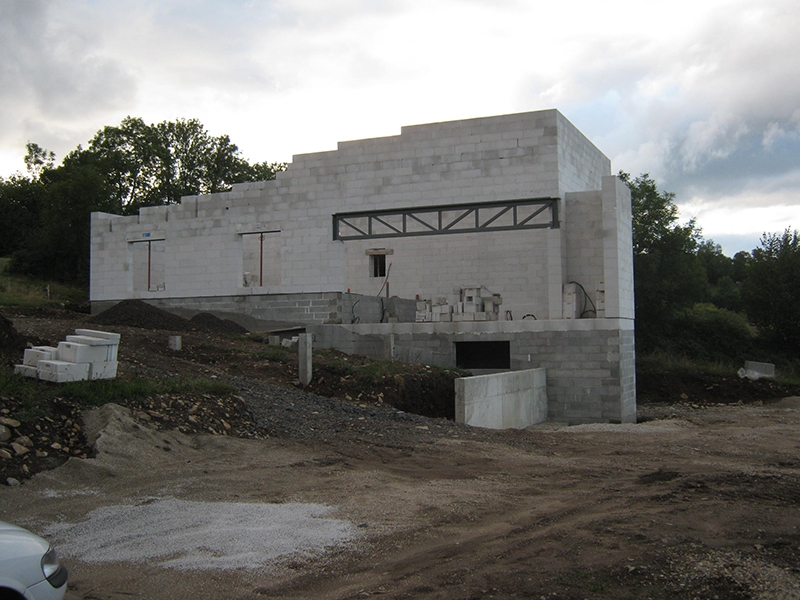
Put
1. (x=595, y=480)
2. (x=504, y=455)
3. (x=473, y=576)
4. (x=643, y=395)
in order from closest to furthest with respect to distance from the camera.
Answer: (x=473, y=576), (x=595, y=480), (x=504, y=455), (x=643, y=395)

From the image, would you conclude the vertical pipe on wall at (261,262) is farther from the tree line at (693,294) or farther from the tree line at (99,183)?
the tree line at (693,294)

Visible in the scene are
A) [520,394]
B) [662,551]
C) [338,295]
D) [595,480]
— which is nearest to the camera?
[662,551]

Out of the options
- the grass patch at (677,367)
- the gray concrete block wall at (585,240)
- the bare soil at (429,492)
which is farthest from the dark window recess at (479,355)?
the grass patch at (677,367)

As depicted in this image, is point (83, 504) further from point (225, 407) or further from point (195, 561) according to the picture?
point (225, 407)

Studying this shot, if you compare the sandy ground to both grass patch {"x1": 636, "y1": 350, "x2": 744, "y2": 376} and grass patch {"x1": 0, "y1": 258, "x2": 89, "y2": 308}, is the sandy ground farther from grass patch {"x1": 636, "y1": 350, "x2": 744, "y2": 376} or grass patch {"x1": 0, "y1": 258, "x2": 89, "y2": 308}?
grass patch {"x1": 0, "y1": 258, "x2": 89, "y2": 308}

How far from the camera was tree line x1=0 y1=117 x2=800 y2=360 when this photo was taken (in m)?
37.8

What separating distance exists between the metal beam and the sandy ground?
12.8 meters

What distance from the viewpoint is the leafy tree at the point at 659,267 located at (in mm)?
39719

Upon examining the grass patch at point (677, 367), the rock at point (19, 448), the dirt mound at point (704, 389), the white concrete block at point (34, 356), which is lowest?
the dirt mound at point (704, 389)

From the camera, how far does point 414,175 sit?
25172 mm

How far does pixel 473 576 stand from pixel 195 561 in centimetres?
241

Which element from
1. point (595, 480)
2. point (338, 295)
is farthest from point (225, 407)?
point (338, 295)

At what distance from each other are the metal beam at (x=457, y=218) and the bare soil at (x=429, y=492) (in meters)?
8.86

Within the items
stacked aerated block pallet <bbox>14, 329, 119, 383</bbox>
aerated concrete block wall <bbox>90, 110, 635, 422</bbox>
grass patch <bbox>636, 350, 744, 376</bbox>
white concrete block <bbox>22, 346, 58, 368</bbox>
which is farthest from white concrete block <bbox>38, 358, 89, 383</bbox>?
grass patch <bbox>636, 350, 744, 376</bbox>
